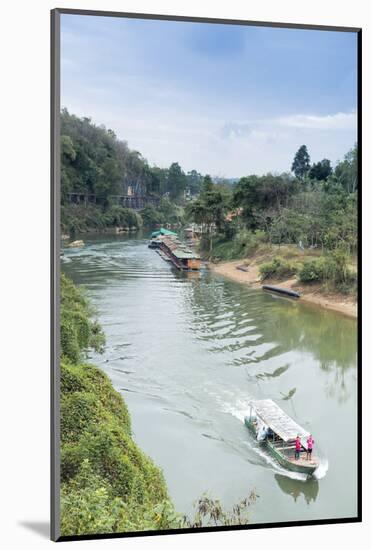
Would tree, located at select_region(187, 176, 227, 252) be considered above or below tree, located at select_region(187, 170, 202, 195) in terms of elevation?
below

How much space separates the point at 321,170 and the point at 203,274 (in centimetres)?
97

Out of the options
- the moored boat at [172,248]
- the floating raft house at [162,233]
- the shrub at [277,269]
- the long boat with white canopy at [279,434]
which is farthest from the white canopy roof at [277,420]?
the floating raft house at [162,233]

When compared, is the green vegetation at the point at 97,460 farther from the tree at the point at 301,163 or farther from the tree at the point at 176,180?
the tree at the point at 301,163

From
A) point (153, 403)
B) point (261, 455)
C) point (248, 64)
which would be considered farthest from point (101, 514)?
point (248, 64)

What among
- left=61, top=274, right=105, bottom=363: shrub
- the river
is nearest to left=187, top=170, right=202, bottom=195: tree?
the river

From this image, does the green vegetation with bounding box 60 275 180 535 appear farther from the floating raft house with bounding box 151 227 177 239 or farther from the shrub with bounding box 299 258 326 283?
the shrub with bounding box 299 258 326 283

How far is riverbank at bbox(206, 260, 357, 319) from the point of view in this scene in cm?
524

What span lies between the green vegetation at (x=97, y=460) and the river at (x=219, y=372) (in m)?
0.07

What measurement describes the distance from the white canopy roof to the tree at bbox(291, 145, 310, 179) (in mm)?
1397

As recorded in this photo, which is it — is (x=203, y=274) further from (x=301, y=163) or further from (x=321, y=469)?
(x=321, y=469)

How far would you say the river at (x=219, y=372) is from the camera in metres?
4.85

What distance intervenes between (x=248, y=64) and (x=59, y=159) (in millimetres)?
1312

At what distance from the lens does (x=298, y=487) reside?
16.3 ft

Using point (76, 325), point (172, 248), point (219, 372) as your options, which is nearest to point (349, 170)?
point (172, 248)
